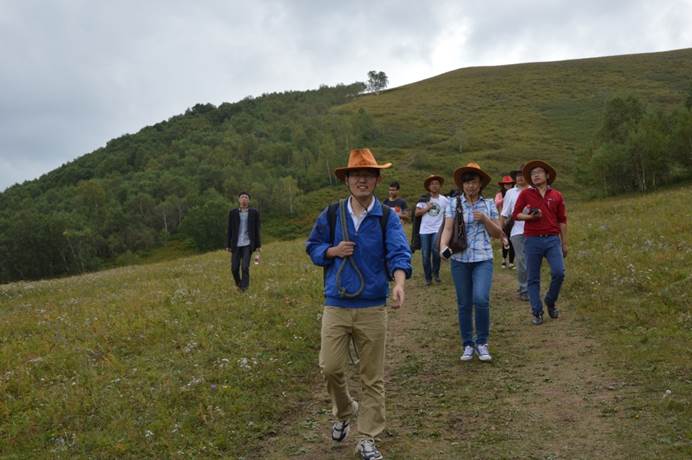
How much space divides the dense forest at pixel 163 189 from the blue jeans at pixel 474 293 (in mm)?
94894

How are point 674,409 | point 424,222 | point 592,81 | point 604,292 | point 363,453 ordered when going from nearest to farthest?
point 363,453
point 674,409
point 604,292
point 424,222
point 592,81

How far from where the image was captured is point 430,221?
50.6 feet

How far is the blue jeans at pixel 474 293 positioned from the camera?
8.52 metres

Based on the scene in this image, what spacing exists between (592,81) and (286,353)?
6618 inches

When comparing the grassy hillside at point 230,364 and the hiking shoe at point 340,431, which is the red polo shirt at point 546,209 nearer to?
the grassy hillside at point 230,364

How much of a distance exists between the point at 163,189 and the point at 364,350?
5329 inches

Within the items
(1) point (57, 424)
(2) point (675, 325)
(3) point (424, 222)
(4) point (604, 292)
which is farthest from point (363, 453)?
(3) point (424, 222)

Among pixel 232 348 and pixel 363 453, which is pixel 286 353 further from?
pixel 363 453

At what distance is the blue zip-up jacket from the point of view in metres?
5.82

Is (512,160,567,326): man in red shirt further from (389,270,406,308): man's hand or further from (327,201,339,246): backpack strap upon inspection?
(327,201,339,246): backpack strap

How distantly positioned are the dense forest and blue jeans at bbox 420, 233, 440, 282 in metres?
87.6

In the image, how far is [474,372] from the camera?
831 centimetres

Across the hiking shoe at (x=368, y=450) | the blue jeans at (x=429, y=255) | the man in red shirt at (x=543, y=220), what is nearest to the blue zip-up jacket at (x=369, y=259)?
the hiking shoe at (x=368, y=450)

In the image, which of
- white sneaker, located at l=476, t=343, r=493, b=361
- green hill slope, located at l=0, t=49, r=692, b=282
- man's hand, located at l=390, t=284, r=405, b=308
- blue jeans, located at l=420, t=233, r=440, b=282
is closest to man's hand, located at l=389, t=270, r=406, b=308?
man's hand, located at l=390, t=284, r=405, b=308
